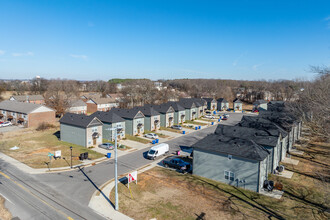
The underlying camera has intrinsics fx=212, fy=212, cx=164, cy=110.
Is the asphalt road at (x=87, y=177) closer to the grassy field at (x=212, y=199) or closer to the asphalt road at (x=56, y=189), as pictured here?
the asphalt road at (x=56, y=189)

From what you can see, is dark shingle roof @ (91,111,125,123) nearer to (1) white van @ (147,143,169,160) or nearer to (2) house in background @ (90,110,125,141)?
(2) house in background @ (90,110,125,141)

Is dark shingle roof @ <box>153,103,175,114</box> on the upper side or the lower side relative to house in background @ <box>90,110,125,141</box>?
upper

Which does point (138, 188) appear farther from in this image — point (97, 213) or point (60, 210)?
point (60, 210)

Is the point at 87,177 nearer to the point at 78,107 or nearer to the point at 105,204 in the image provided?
the point at 105,204

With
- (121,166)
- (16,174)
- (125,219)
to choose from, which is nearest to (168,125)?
(121,166)

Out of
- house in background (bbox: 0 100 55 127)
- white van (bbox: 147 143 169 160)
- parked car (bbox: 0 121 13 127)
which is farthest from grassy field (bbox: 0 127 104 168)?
parked car (bbox: 0 121 13 127)

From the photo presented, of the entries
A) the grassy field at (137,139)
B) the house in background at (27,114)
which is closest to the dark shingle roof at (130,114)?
the grassy field at (137,139)
